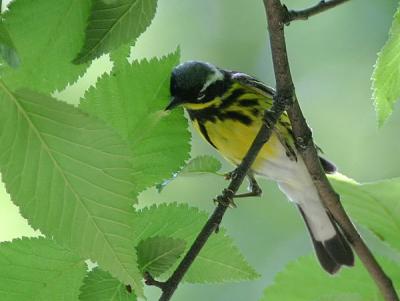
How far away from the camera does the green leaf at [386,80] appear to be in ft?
2.68

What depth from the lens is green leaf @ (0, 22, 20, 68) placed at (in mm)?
544

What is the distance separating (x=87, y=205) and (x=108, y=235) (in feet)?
0.09

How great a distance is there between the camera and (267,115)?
2.77 ft

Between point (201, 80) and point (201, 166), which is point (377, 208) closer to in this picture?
point (201, 166)

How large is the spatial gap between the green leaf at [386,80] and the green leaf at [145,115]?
20 centimetres

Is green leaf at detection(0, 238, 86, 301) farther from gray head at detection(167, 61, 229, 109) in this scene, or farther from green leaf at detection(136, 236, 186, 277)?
gray head at detection(167, 61, 229, 109)

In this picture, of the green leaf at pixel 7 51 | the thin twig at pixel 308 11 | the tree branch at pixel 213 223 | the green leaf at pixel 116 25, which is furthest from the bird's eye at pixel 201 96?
the green leaf at pixel 7 51

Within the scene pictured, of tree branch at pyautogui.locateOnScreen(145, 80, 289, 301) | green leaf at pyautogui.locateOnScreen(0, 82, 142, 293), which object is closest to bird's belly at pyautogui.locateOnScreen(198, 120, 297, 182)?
tree branch at pyautogui.locateOnScreen(145, 80, 289, 301)

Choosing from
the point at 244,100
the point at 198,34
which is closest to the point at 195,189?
the point at 198,34

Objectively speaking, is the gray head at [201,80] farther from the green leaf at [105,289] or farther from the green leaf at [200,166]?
the green leaf at [105,289]

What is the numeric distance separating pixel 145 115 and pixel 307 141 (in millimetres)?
173

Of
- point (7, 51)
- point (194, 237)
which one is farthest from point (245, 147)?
point (7, 51)

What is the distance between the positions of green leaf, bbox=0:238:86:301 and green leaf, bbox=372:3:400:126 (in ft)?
1.16

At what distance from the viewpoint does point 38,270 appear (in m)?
0.72
